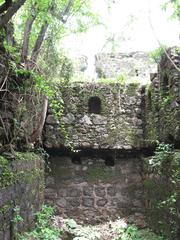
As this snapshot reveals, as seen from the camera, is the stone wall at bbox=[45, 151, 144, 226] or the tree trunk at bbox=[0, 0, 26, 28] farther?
the stone wall at bbox=[45, 151, 144, 226]

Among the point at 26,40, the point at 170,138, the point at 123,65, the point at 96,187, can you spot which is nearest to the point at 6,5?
the point at 26,40

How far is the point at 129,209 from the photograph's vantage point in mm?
8422

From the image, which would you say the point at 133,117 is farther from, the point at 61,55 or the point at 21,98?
the point at 21,98

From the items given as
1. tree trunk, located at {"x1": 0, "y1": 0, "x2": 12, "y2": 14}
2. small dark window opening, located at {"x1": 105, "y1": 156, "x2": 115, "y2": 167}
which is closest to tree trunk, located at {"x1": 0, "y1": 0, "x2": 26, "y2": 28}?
tree trunk, located at {"x1": 0, "y1": 0, "x2": 12, "y2": 14}

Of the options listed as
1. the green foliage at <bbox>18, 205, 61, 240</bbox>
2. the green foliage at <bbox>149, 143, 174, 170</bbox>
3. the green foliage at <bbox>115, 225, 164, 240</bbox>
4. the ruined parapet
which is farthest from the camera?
the ruined parapet

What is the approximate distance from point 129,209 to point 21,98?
169 inches

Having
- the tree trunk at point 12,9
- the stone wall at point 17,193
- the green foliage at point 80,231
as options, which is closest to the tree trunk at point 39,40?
the stone wall at point 17,193

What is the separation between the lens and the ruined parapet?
12125mm

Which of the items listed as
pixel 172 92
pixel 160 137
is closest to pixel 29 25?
pixel 172 92

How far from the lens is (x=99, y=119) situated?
8.53 meters

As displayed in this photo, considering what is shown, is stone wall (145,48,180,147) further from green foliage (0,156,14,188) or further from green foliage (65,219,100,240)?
green foliage (0,156,14,188)

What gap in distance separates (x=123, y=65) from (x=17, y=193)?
818cm

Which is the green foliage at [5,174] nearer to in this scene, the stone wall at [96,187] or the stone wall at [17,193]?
the stone wall at [17,193]

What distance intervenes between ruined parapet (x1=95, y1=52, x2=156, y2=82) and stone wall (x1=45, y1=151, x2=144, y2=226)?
4196 mm
